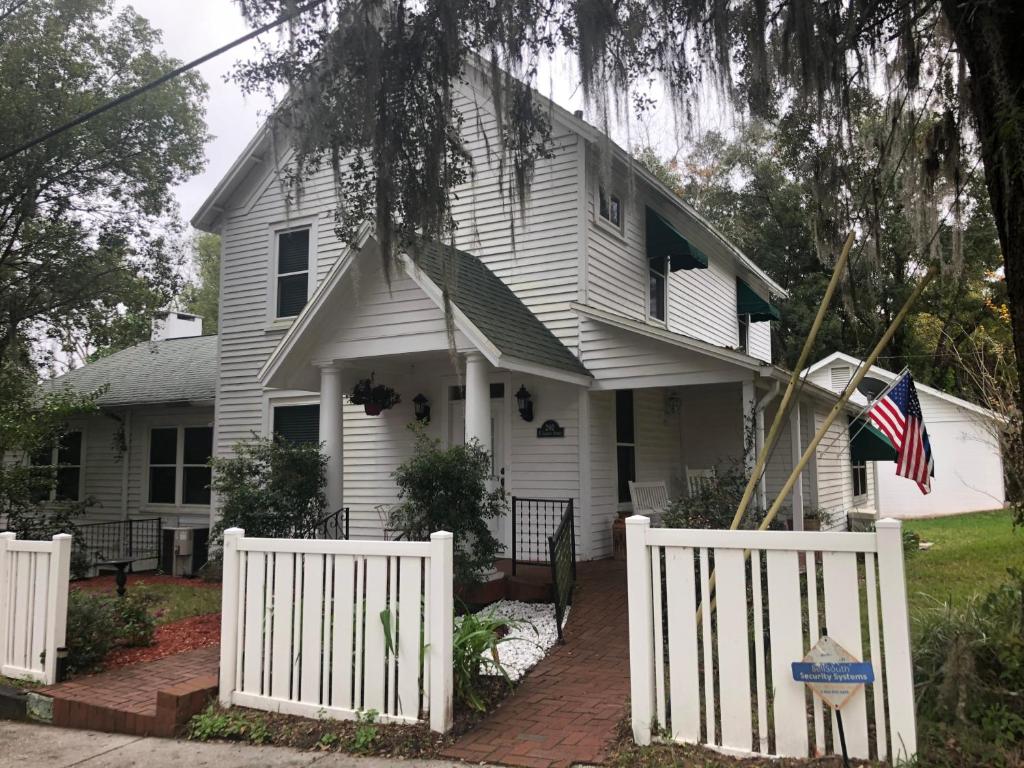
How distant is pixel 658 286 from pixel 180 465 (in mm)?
9563

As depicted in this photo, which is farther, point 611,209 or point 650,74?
point 611,209

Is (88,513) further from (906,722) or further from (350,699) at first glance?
(906,722)

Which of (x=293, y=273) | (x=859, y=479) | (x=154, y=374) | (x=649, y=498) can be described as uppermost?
(x=293, y=273)

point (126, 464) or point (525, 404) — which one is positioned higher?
point (525, 404)

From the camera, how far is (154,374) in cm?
1591

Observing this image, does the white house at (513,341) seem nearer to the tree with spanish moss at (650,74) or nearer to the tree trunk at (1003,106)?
the tree with spanish moss at (650,74)

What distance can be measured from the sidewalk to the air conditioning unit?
7.20m

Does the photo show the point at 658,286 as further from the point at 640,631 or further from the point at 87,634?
the point at 87,634

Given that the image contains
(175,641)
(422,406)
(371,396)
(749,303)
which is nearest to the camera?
(175,641)

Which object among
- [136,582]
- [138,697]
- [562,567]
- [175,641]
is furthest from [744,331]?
[138,697]

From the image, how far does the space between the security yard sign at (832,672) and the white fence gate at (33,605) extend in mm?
5408

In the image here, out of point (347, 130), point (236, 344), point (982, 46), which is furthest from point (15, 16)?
point (982, 46)

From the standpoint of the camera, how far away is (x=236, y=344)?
43.1 ft

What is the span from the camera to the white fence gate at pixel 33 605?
5.84 meters
